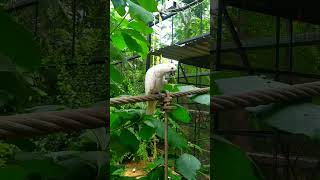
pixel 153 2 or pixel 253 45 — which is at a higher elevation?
pixel 153 2

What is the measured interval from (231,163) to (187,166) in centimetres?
115

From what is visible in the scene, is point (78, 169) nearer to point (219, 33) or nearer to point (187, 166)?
point (219, 33)

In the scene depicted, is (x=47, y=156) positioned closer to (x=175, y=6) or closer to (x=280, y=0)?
(x=280, y=0)

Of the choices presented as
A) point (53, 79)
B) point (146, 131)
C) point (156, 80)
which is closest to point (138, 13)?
point (146, 131)

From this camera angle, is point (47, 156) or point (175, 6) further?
point (175, 6)

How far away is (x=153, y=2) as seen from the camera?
942 millimetres

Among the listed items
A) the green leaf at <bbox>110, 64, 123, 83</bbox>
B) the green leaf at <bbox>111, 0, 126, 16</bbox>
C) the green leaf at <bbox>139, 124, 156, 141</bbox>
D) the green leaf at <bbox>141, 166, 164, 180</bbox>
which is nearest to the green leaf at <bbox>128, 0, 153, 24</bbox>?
the green leaf at <bbox>111, 0, 126, 16</bbox>

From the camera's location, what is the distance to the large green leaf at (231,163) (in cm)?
37

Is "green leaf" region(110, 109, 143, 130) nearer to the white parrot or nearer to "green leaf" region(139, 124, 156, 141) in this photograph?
"green leaf" region(139, 124, 156, 141)

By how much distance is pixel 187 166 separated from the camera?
1.50m

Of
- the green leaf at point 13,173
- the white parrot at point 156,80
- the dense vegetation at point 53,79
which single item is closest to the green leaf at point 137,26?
the dense vegetation at point 53,79

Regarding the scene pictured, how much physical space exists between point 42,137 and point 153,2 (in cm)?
70

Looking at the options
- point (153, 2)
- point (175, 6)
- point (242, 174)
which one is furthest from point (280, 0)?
point (175, 6)

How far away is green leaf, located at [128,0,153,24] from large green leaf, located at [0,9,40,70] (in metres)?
0.72
